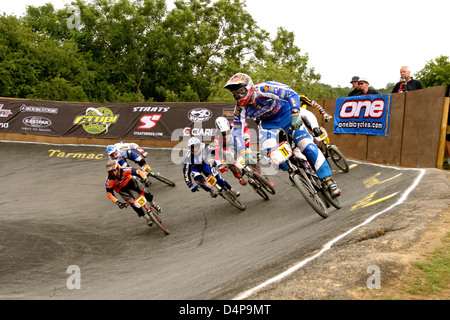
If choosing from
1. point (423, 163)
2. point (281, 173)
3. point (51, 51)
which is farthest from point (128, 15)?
point (423, 163)

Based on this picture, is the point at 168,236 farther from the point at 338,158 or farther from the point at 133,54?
the point at 133,54

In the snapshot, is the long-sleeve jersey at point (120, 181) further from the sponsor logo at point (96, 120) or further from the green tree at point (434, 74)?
the green tree at point (434, 74)

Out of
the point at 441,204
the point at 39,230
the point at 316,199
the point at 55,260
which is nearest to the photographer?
the point at 441,204

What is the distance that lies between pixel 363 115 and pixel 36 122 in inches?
655

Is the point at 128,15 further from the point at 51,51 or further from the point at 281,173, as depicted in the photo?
the point at 281,173

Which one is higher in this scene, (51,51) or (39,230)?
(51,51)

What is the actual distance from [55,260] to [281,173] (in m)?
7.70

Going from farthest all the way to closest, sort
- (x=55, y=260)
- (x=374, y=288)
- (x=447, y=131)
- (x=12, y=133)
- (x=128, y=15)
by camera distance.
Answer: (x=128, y=15)
(x=12, y=133)
(x=447, y=131)
(x=55, y=260)
(x=374, y=288)

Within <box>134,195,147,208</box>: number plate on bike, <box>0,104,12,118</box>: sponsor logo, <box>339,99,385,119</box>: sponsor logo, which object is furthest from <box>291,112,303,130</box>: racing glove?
<box>0,104,12,118</box>: sponsor logo

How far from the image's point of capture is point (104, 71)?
46.4m

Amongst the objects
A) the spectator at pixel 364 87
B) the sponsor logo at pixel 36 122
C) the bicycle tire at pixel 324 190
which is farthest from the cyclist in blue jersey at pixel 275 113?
the sponsor logo at pixel 36 122

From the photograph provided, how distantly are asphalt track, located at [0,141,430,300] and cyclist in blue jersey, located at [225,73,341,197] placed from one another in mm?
976

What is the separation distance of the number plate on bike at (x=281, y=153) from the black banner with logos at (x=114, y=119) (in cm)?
1117

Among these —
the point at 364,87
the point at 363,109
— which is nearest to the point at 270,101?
the point at 364,87
